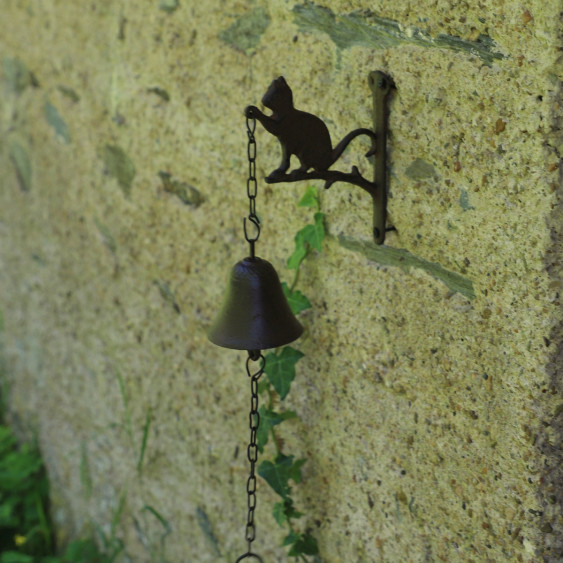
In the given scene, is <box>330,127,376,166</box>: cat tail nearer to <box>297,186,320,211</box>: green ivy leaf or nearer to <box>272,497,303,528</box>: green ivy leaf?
<box>297,186,320,211</box>: green ivy leaf

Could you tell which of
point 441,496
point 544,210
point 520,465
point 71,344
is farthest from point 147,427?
point 544,210

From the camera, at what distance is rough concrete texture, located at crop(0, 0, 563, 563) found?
1.17 meters

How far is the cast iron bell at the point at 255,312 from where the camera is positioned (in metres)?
1.49

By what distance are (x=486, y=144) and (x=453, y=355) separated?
1.24 feet

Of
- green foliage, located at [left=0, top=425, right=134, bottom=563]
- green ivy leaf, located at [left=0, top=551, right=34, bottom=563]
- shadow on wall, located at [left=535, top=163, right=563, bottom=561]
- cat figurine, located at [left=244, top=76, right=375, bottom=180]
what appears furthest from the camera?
green foliage, located at [left=0, top=425, right=134, bottom=563]

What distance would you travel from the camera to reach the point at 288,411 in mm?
1825

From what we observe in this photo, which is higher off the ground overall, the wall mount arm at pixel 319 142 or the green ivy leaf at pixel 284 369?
the wall mount arm at pixel 319 142

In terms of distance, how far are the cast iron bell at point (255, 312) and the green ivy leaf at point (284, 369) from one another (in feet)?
0.67

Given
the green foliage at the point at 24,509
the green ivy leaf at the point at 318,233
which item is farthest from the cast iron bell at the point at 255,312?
the green foliage at the point at 24,509

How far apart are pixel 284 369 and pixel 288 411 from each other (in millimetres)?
150

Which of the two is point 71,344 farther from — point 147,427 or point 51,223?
point 147,427

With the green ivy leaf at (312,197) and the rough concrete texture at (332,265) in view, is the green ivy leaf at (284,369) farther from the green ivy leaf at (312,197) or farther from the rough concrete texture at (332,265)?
the green ivy leaf at (312,197)

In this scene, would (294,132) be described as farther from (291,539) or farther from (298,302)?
(291,539)

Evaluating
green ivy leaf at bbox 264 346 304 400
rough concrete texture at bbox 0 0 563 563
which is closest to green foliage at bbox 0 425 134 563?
rough concrete texture at bbox 0 0 563 563
